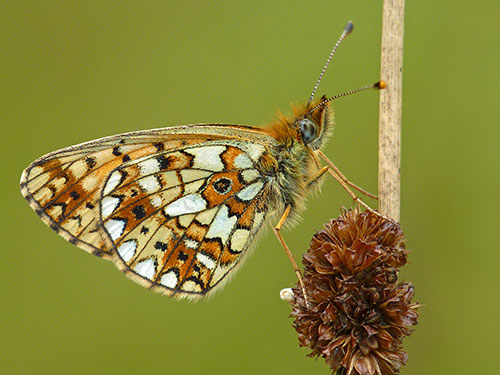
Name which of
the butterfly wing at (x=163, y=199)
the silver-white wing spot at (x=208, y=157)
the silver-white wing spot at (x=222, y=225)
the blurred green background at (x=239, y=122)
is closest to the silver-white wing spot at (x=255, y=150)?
the butterfly wing at (x=163, y=199)

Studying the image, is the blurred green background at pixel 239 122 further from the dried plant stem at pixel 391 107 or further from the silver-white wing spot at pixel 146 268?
the dried plant stem at pixel 391 107

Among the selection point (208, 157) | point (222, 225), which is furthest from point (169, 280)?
point (208, 157)

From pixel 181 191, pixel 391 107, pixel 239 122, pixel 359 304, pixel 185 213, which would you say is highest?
pixel 239 122

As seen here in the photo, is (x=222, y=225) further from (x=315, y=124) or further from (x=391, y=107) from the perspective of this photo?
(x=391, y=107)

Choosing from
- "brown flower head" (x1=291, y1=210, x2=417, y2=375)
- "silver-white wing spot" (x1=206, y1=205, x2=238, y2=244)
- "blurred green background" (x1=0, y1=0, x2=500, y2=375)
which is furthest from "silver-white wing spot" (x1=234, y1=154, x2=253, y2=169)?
"blurred green background" (x1=0, y1=0, x2=500, y2=375)

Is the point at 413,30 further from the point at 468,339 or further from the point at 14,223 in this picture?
the point at 14,223

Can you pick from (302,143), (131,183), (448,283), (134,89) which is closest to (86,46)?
(134,89)
